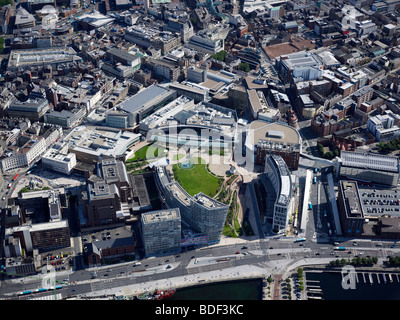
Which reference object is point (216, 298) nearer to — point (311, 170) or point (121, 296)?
point (121, 296)

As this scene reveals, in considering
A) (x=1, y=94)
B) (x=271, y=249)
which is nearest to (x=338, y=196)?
(x=271, y=249)

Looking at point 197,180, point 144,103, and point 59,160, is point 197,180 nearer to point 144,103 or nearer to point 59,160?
point 144,103

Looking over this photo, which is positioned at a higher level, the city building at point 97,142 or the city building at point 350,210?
the city building at point 97,142

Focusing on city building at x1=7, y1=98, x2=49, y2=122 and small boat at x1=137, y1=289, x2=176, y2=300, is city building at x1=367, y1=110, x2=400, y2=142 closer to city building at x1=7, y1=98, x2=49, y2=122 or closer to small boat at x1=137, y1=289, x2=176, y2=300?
small boat at x1=137, y1=289, x2=176, y2=300

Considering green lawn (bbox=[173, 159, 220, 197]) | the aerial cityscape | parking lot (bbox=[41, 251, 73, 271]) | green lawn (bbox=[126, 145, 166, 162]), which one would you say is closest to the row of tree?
the aerial cityscape

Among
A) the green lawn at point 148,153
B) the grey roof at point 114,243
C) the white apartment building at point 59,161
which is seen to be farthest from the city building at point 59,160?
the grey roof at point 114,243

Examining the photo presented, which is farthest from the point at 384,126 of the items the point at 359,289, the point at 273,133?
the point at 359,289

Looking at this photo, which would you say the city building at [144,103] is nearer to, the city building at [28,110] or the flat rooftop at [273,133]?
the city building at [28,110]
